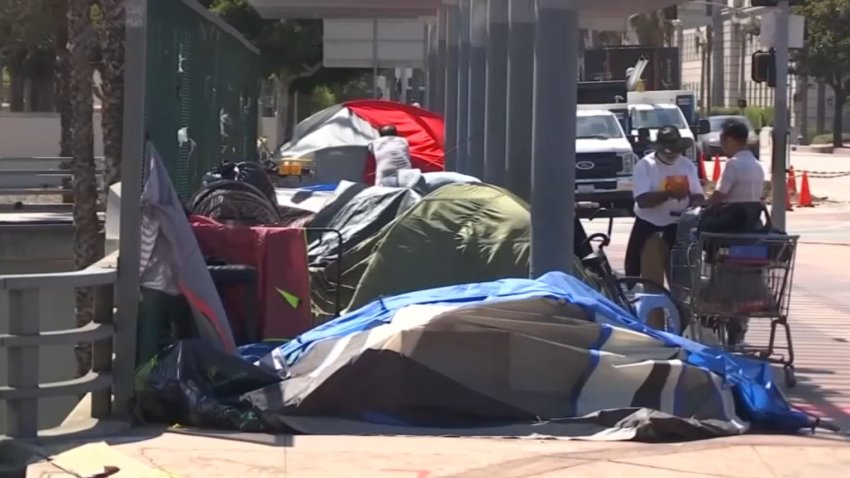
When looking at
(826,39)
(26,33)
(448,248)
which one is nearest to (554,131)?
(448,248)

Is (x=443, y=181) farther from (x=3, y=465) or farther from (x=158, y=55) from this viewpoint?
(x=3, y=465)

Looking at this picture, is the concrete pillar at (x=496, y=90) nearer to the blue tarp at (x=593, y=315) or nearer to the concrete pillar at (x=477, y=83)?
the concrete pillar at (x=477, y=83)

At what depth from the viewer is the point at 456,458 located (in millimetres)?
6844

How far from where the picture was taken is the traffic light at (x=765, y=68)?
16.6 meters

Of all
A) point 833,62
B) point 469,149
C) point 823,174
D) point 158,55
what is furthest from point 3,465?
point 833,62

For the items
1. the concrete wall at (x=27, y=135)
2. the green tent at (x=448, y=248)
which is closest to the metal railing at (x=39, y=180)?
the green tent at (x=448, y=248)

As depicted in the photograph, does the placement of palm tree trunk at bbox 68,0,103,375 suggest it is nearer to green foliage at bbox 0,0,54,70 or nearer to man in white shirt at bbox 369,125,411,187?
man in white shirt at bbox 369,125,411,187

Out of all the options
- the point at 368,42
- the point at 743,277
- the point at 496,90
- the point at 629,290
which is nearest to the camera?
the point at 743,277

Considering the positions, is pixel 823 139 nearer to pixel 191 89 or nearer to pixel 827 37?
pixel 827 37

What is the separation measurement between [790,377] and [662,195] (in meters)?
2.17

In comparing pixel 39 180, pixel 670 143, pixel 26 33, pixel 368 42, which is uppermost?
pixel 26 33

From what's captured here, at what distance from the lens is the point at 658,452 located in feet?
23.4

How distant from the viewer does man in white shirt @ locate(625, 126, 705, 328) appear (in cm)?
1116

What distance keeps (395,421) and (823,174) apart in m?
39.9
